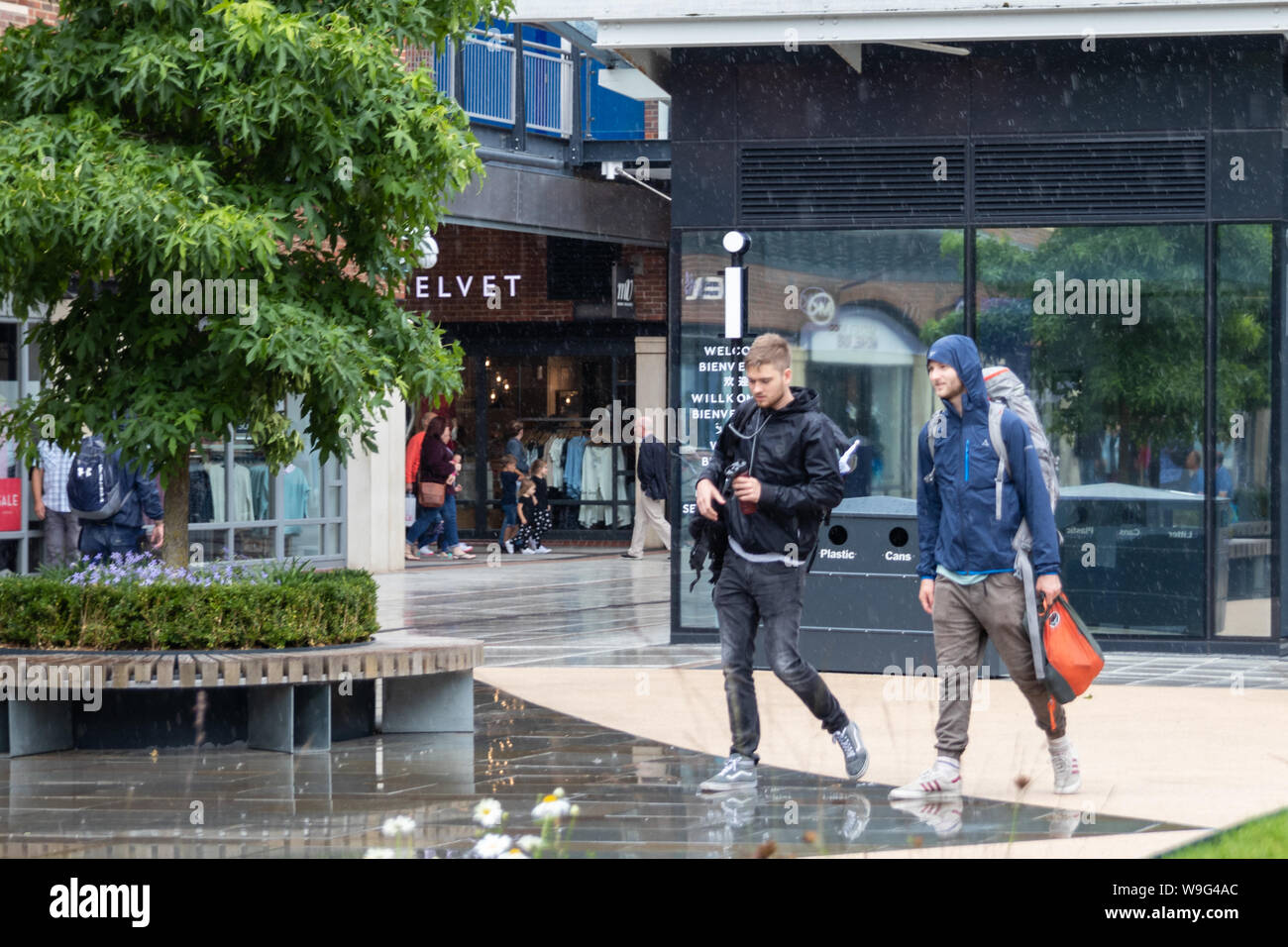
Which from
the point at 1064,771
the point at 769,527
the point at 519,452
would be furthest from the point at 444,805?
the point at 519,452

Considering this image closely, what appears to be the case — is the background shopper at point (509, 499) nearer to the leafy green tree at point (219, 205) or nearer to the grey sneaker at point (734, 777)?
the leafy green tree at point (219, 205)

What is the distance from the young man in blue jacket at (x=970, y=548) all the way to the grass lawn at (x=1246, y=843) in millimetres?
1004

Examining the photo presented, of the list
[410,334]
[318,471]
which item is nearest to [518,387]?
[318,471]

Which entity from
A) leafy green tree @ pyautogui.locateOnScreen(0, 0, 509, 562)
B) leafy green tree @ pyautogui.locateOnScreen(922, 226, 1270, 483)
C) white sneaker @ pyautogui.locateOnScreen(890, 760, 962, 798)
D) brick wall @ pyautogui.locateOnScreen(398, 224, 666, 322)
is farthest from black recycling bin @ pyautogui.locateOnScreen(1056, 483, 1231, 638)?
brick wall @ pyautogui.locateOnScreen(398, 224, 666, 322)

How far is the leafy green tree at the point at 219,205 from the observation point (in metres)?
8.46

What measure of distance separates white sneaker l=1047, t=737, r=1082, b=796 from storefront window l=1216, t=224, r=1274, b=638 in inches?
247

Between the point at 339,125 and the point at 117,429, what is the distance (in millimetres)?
1877

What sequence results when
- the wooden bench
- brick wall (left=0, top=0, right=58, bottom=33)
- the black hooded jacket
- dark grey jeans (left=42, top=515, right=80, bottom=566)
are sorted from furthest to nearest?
dark grey jeans (left=42, top=515, right=80, bottom=566), brick wall (left=0, top=0, right=58, bottom=33), the wooden bench, the black hooded jacket

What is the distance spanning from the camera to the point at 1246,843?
6270 mm

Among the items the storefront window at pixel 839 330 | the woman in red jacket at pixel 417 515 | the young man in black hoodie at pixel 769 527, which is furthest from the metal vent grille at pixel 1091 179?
the woman in red jacket at pixel 417 515

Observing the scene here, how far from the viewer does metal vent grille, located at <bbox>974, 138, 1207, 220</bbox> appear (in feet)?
43.5

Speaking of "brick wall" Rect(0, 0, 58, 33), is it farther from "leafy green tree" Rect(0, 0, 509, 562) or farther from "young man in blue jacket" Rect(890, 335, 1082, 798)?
"young man in blue jacket" Rect(890, 335, 1082, 798)
